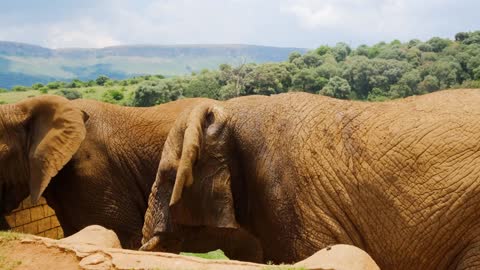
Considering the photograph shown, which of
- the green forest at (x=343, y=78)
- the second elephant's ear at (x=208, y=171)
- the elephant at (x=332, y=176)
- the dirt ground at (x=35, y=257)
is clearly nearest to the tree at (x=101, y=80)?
the green forest at (x=343, y=78)

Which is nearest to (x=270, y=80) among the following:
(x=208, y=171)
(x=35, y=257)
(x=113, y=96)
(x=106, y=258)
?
(x=113, y=96)

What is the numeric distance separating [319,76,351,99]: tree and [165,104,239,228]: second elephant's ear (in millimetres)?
31086

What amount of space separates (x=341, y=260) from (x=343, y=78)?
37.9 metres

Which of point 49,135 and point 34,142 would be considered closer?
point 49,135

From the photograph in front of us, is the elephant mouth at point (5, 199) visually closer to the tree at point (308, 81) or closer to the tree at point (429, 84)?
the tree at point (429, 84)

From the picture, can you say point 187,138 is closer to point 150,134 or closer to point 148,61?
point 150,134

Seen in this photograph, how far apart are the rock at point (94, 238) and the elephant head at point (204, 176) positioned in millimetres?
462

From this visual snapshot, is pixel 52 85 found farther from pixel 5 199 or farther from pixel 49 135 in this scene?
pixel 49 135

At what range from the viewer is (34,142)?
27.1ft

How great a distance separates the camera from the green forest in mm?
36594

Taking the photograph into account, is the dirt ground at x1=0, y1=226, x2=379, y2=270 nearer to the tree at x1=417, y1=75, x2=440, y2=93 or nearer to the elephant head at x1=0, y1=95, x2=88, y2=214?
the elephant head at x1=0, y1=95, x2=88, y2=214

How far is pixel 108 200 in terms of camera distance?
8195 mm

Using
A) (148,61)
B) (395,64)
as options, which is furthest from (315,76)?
(148,61)

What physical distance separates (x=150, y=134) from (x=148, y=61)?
464 feet
